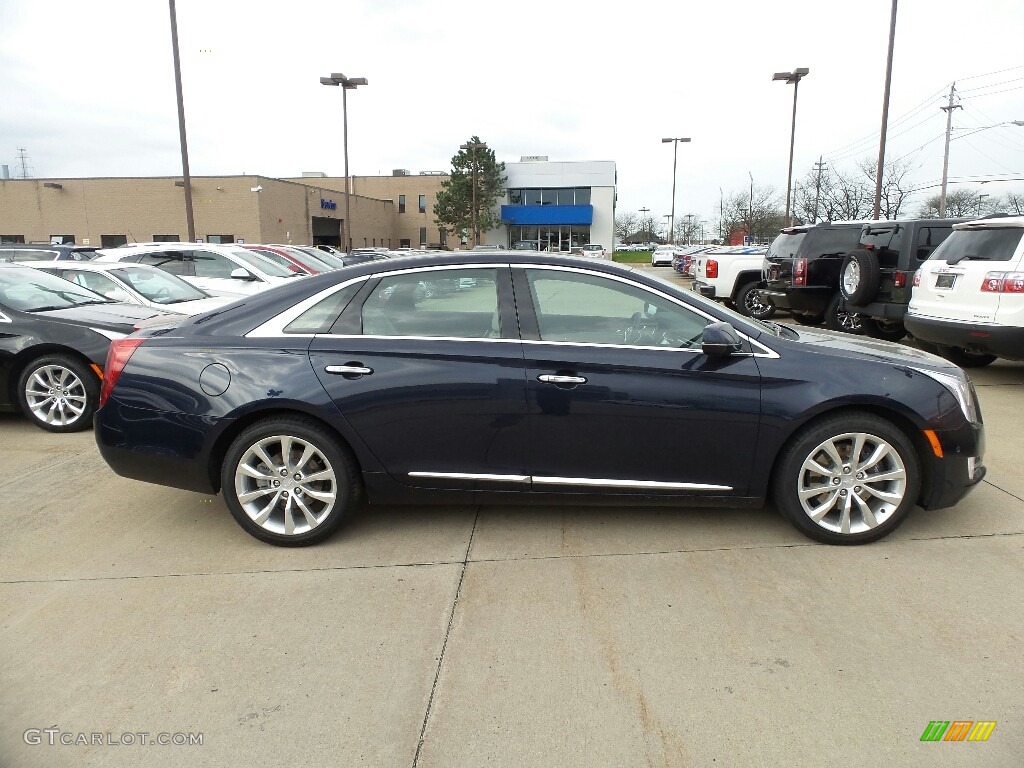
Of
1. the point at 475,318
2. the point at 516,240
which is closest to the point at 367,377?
the point at 475,318

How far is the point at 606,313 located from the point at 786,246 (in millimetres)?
9370

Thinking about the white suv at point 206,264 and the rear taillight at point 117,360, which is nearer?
the rear taillight at point 117,360

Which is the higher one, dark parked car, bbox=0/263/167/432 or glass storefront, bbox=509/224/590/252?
glass storefront, bbox=509/224/590/252

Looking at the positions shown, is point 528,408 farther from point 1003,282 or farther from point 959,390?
point 1003,282

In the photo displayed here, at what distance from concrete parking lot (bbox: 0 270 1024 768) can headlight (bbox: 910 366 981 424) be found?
70 centimetres

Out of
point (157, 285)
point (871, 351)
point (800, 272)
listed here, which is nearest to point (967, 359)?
point (800, 272)

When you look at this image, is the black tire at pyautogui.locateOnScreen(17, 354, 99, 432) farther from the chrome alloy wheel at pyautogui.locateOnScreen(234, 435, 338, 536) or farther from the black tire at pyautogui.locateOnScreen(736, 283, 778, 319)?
the black tire at pyautogui.locateOnScreen(736, 283, 778, 319)

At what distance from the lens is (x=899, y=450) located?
3.67 m

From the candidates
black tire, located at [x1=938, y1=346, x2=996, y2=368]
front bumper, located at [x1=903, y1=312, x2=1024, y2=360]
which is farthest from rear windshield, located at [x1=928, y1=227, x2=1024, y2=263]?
black tire, located at [x1=938, y1=346, x2=996, y2=368]

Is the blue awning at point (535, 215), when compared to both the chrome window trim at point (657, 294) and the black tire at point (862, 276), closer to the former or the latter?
the black tire at point (862, 276)

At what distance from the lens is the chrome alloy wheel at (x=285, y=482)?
3742mm

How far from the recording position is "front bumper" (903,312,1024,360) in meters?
6.84

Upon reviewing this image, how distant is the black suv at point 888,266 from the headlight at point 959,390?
623 cm

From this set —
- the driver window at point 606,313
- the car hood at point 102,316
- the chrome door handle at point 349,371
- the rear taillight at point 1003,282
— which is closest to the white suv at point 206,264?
the car hood at point 102,316
